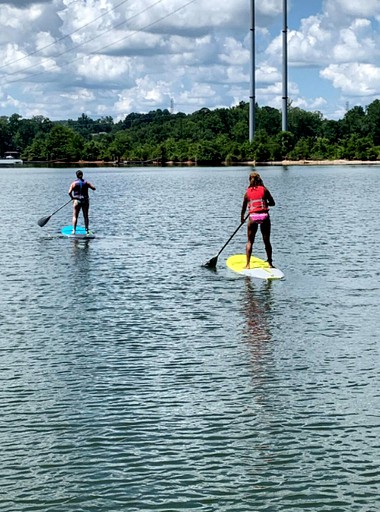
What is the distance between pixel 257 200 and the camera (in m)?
28.0

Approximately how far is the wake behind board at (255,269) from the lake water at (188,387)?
40 cm

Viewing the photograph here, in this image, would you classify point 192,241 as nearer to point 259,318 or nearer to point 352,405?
point 259,318

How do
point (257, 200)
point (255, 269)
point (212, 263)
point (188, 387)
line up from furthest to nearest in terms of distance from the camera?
point (212, 263) → point (255, 269) → point (257, 200) → point (188, 387)

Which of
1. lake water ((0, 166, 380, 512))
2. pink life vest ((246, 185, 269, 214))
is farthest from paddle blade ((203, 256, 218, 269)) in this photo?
pink life vest ((246, 185, 269, 214))

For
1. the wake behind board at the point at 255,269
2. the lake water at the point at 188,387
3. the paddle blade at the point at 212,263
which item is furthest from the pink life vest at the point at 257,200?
the paddle blade at the point at 212,263

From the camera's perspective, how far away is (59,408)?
14.7 m

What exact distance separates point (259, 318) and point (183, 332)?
232cm

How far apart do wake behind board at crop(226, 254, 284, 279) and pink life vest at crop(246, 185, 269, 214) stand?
1.78 meters

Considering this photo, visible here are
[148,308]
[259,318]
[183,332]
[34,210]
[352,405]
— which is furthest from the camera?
[34,210]

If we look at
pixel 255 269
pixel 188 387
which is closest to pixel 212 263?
pixel 255 269

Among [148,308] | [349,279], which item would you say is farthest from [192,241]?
[148,308]

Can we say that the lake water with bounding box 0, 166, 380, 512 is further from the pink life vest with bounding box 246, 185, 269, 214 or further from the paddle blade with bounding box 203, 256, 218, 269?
the pink life vest with bounding box 246, 185, 269, 214

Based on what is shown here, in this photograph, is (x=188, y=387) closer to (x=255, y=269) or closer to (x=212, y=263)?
(x=255, y=269)

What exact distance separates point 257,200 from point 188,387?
42.6 feet
